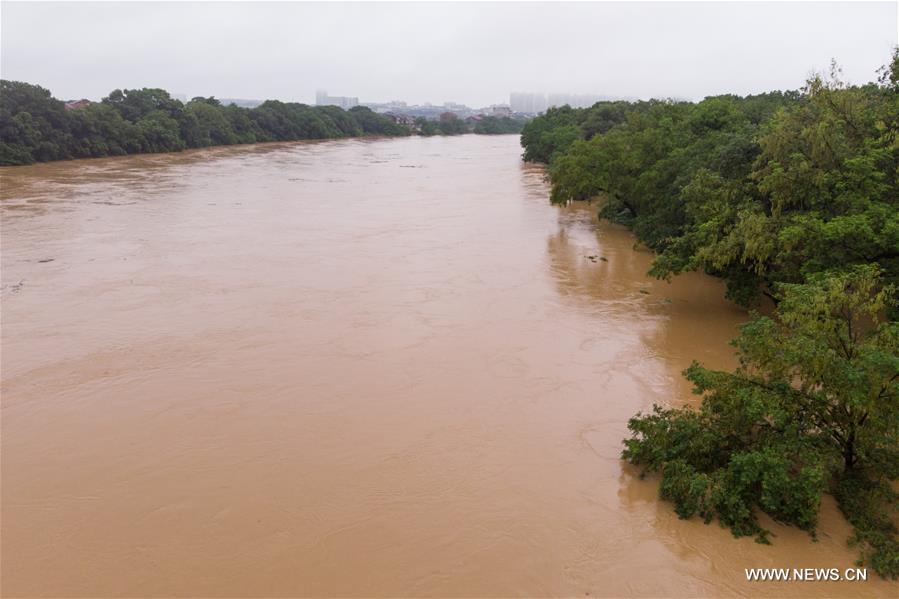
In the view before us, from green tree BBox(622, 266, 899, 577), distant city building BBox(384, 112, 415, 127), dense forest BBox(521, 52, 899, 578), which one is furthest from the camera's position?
distant city building BBox(384, 112, 415, 127)

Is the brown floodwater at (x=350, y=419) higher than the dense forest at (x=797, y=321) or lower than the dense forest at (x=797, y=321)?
lower

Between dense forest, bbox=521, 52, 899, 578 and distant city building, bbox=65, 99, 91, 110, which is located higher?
distant city building, bbox=65, 99, 91, 110

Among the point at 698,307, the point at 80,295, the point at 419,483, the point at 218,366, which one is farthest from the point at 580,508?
the point at 80,295

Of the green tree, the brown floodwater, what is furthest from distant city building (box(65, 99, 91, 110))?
the green tree

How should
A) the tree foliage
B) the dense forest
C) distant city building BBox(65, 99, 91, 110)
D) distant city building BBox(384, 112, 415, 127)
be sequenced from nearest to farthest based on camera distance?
the dense forest < the tree foliage < distant city building BBox(65, 99, 91, 110) < distant city building BBox(384, 112, 415, 127)

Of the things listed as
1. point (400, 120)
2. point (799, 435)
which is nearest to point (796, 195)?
point (799, 435)

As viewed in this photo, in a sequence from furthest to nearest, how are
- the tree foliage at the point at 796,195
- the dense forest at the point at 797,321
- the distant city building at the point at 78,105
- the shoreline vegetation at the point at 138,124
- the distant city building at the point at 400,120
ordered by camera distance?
1. the distant city building at the point at 400,120
2. the distant city building at the point at 78,105
3. the shoreline vegetation at the point at 138,124
4. the tree foliage at the point at 796,195
5. the dense forest at the point at 797,321

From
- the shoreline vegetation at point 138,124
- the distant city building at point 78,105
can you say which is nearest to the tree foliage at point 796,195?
the shoreline vegetation at point 138,124

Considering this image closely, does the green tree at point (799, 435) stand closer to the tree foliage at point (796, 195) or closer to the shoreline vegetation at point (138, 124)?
the tree foliage at point (796, 195)

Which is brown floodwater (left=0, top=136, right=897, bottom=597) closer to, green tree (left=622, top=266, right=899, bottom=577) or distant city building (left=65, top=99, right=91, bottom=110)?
green tree (left=622, top=266, right=899, bottom=577)
